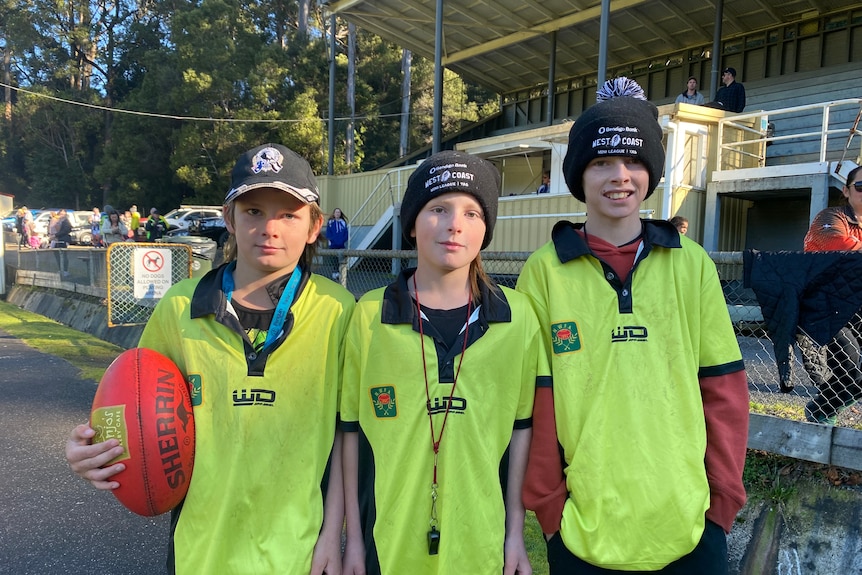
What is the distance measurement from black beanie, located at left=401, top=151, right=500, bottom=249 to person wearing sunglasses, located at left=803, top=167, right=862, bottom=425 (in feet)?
8.90

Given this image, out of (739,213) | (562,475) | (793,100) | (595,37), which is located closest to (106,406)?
(562,475)

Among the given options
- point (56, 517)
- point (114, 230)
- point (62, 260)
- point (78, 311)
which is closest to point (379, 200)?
point (114, 230)

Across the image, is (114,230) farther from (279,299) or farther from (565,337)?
(565,337)

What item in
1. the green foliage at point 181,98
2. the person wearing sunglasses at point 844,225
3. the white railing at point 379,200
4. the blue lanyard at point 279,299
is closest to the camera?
the blue lanyard at point 279,299

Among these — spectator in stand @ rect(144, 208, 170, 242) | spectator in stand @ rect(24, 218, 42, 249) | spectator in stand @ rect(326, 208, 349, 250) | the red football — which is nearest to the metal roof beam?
spectator in stand @ rect(326, 208, 349, 250)

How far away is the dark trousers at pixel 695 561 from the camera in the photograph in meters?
1.91

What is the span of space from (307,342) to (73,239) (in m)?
28.5

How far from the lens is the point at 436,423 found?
77.2 inches

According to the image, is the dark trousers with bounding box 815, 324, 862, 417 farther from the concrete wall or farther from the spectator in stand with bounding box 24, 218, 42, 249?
the spectator in stand with bounding box 24, 218, 42, 249

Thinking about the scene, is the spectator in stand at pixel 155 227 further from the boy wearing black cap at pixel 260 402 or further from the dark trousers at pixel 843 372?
the dark trousers at pixel 843 372

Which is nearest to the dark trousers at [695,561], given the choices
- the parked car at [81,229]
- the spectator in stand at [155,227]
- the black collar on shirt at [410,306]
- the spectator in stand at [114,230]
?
the black collar on shirt at [410,306]

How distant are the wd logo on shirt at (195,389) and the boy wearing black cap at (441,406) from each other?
19.1 inches

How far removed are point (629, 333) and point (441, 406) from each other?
2.14 ft

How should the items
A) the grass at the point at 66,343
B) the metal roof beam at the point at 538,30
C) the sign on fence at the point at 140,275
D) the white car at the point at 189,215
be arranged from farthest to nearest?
the white car at the point at 189,215 < the metal roof beam at the point at 538,30 < the grass at the point at 66,343 < the sign on fence at the point at 140,275
